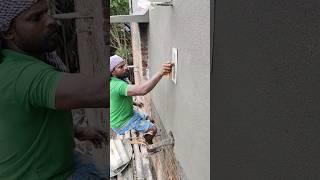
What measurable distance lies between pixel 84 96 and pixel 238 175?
1271 millimetres

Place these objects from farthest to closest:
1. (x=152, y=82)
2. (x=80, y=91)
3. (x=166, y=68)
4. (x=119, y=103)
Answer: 1. (x=119, y=103)
2. (x=152, y=82)
3. (x=166, y=68)
4. (x=80, y=91)

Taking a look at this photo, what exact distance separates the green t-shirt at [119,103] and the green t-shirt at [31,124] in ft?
12.1

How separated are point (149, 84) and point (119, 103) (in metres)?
1.03

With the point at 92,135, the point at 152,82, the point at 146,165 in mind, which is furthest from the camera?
the point at 146,165

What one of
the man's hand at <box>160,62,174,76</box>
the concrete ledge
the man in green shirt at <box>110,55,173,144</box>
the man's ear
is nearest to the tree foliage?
the concrete ledge

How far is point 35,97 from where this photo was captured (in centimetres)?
169

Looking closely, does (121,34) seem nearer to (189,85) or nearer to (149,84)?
(149,84)

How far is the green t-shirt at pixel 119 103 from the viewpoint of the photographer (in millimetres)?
5551

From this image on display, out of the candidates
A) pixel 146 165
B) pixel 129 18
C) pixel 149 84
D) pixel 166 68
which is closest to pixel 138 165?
pixel 146 165

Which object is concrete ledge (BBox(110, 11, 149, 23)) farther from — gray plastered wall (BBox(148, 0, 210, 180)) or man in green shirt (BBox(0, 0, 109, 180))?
man in green shirt (BBox(0, 0, 109, 180))

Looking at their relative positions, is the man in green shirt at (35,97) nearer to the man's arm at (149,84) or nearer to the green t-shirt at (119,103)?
the man's arm at (149,84)

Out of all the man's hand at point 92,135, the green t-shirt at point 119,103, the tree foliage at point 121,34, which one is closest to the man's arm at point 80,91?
the man's hand at point 92,135

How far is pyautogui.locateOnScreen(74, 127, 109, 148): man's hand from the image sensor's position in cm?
178

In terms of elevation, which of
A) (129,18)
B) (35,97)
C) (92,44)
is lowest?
(35,97)
